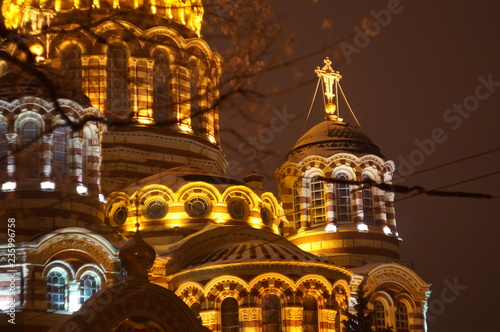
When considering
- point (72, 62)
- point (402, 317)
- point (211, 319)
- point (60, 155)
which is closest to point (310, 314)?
point (211, 319)

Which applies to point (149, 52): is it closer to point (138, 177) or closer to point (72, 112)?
point (138, 177)

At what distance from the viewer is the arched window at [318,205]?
29438 millimetres

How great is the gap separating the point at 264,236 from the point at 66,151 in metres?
6.52

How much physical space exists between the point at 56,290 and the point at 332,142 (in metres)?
11.0

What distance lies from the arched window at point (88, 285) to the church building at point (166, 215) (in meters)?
0.05

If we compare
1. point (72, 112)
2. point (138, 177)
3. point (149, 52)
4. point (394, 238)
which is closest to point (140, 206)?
point (138, 177)

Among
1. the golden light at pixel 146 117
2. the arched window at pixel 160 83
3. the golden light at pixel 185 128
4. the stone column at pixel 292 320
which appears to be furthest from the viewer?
the golden light at pixel 185 128

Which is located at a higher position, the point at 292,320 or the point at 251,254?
the point at 251,254

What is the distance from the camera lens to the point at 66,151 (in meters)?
→ 23.8

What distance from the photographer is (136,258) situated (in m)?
19.7

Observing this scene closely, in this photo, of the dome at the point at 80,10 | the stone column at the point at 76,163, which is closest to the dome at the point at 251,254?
the stone column at the point at 76,163

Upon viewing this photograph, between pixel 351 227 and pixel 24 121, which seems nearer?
pixel 24 121

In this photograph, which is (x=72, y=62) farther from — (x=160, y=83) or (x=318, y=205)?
(x=318, y=205)

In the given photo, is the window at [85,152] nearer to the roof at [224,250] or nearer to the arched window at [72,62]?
the roof at [224,250]
